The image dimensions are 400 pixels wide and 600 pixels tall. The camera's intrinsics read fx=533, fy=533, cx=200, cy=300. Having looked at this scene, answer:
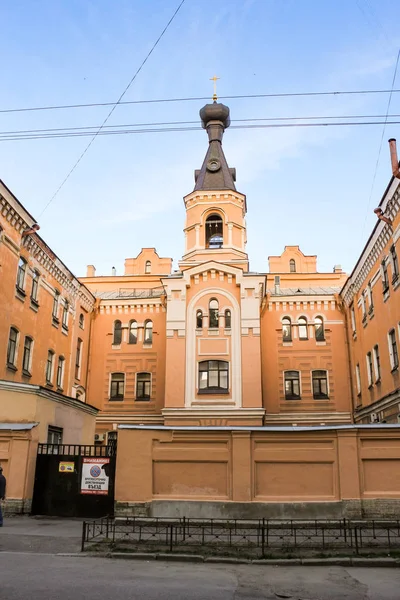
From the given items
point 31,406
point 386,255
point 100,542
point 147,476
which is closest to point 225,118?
point 386,255

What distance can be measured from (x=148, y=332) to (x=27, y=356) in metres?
10.0

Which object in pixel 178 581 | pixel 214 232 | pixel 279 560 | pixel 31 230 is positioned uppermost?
pixel 214 232

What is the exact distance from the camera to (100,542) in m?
10.4

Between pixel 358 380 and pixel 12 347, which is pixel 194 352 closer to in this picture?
pixel 358 380

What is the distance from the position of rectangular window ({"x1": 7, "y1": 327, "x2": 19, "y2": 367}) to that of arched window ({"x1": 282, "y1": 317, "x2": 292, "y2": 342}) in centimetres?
1570

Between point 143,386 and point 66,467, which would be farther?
point 143,386

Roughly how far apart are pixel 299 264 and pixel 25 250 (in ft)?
79.3

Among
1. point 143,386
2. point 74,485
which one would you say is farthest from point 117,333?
point 74,485

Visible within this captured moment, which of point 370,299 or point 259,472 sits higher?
point 370,299

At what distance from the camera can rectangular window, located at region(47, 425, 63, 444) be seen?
61.0ft

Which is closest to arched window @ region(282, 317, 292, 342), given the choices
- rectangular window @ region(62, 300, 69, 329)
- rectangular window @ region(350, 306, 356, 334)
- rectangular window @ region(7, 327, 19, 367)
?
rectangular window @ region(350, 306, 356, 334)

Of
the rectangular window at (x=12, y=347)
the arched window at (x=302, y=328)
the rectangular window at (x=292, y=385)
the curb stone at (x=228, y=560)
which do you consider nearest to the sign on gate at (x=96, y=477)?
the curb stone at (x=228, y=560)

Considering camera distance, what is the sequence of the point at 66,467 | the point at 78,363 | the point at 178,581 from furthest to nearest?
the point at 78,363, the point at 66,467, the point at 178,581

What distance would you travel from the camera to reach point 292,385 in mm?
30766
